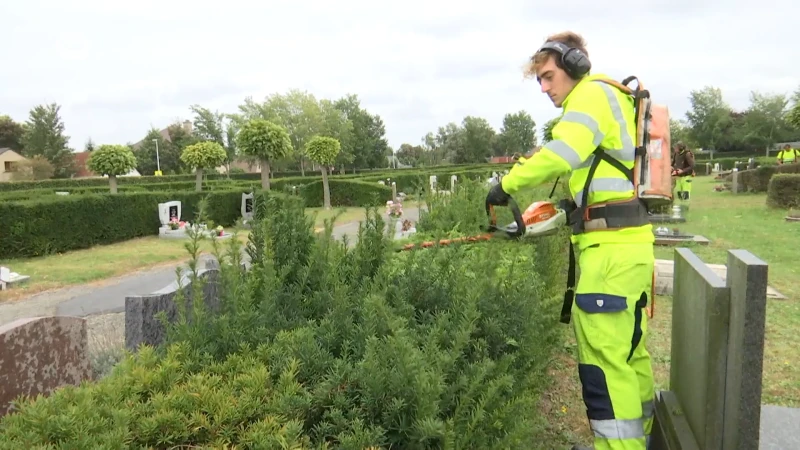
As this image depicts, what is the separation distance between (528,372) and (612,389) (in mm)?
519

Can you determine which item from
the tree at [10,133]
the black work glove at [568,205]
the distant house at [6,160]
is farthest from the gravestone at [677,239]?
the tree at [10,133]

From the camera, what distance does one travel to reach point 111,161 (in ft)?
61.1

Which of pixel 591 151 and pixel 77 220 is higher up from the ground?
pixel 591 151

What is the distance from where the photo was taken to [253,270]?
2664mm

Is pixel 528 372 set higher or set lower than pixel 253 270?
lower

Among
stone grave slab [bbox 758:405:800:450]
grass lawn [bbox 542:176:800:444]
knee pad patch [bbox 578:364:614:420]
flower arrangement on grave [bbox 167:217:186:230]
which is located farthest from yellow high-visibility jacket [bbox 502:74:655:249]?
flower arrangement on grave [bbox 167:217:186:230]

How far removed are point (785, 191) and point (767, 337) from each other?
12.1 metres

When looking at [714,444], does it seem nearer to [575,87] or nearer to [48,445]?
[575,87]

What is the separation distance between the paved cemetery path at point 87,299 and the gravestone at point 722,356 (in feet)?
16.1

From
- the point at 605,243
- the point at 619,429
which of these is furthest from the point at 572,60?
the point at 619,429

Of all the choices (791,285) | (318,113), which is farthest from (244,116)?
(791,285)

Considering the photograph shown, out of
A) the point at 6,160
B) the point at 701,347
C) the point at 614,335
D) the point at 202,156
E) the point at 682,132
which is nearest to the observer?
the point at 701,347

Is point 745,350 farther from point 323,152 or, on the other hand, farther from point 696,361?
point 323,152

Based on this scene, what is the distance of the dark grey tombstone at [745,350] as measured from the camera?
1961 mm
